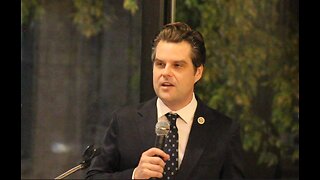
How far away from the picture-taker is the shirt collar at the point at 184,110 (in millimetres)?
1777

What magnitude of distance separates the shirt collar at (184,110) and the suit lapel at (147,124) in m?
0.02

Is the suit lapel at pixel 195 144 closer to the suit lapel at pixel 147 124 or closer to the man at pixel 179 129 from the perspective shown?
the man at pixel 179 129

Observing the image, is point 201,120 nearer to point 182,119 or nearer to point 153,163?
point 182,119

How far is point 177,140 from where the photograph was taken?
5.77 feet

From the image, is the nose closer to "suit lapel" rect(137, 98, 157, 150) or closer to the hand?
"suit lapel" rect(137, 98, 157, 150)

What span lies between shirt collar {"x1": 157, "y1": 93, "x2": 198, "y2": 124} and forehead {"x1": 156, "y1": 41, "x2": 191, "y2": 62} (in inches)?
7.2

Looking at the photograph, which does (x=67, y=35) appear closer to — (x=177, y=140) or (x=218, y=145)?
(x=177, y=140)

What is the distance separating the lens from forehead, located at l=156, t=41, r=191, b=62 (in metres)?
1.70

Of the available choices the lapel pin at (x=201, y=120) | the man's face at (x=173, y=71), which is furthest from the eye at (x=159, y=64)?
the lapel pin at (x=201, y=120)

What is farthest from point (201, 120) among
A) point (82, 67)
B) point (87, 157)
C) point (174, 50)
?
point (82, 67)

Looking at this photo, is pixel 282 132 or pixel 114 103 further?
pixel 282 132

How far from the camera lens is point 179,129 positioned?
1.78 metres
